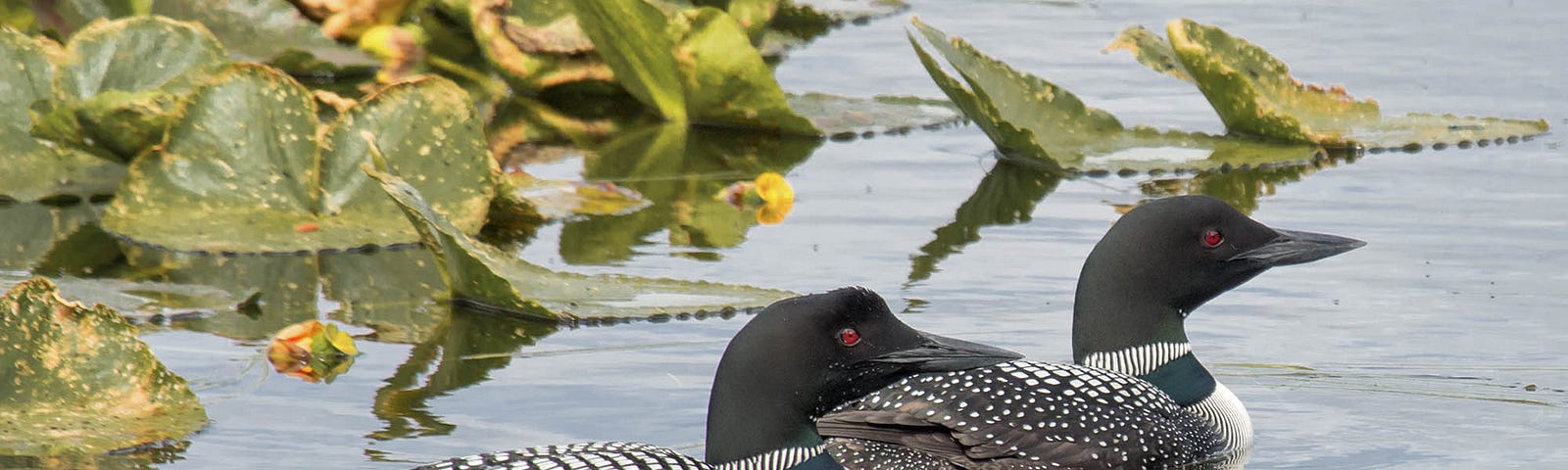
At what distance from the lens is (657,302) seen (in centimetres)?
585

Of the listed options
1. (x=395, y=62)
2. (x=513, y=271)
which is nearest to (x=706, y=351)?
(x=513, y=271)

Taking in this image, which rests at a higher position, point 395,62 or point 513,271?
point 395,62

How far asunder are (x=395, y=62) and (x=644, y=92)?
154 cm

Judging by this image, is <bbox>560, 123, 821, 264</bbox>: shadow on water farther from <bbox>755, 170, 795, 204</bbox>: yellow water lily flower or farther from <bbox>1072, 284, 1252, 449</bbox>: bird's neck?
<bbox>1072, 284, 1252, 449</bbox>: bird's neck

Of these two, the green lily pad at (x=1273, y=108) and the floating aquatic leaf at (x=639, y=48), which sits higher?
the floating aquatic leaf at (x=639, y=48)

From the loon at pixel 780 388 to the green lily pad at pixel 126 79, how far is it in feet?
9.83

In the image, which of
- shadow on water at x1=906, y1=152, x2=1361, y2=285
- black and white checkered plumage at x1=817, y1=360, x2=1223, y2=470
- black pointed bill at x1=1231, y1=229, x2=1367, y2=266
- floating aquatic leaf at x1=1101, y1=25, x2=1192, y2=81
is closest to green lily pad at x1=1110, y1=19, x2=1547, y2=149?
floating aquatic leaf at x1=1101, y1=25, x2=1192, y2=81

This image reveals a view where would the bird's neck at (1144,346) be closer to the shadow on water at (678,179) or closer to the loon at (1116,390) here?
the loon at (1116,390)

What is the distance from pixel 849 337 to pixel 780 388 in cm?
16

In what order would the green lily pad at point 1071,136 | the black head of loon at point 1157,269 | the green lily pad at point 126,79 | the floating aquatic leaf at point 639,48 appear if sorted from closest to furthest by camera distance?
the black head of loon at point 1157,269 → the green lily pad at point 126,79 → the green lily pad at point 1071,136 → the floating aquatic leaf at point 639,48

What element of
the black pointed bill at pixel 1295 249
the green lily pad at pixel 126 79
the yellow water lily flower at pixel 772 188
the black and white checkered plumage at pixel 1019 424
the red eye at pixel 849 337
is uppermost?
the green lily pad at pixel 126 79

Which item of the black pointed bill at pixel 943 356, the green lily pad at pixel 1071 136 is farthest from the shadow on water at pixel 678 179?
the black pointed bill at pixel 943 356

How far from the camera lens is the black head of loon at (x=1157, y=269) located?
4879mm

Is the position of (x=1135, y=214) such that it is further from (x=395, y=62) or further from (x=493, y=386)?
(x=395, y=62)
